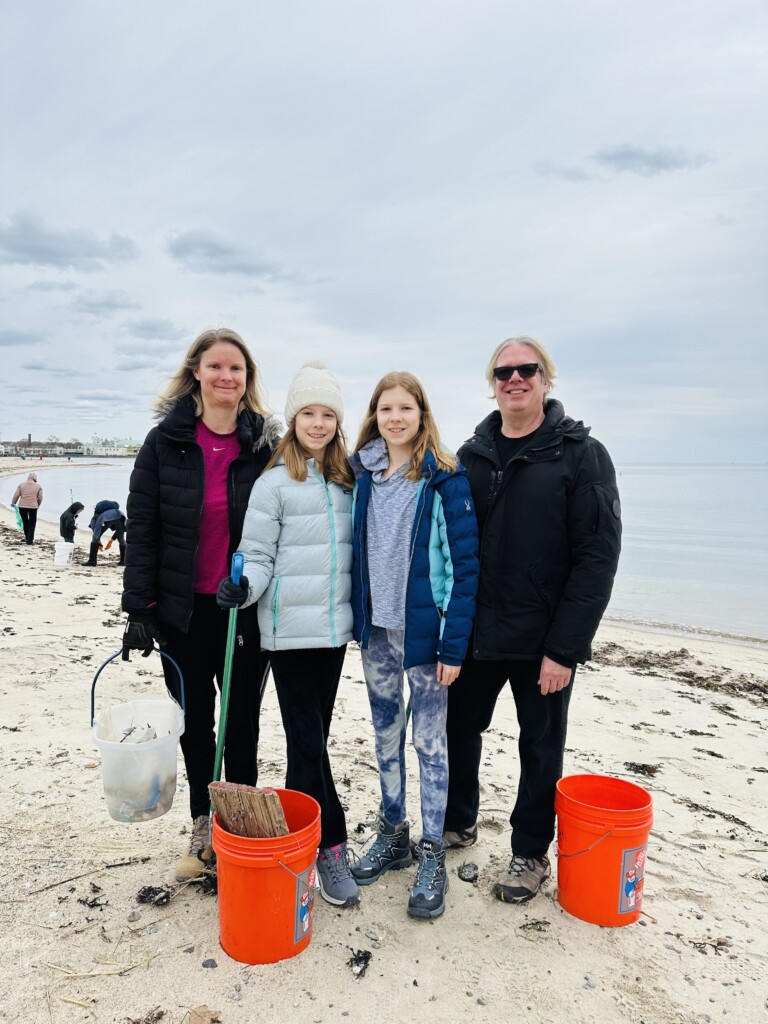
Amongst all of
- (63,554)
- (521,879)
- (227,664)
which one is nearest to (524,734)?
(521,879)

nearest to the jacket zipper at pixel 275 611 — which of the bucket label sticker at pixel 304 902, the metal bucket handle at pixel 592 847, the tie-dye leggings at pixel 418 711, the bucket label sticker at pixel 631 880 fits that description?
A: the tie-dye leggings at pixel 418 711

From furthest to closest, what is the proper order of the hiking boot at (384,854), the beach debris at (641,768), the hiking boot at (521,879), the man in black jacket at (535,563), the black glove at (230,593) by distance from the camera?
the beach debris at (641,768), the hiking boot at (384,854), the hiking boot at (521,879), the man in black jacket at (535,563), the black glove at (230,593)

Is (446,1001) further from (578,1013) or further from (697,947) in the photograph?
(697,947)

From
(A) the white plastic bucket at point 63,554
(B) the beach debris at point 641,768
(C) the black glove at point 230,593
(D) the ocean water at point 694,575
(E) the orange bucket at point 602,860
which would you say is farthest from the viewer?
(A) the white plastic bucket at point 63,554

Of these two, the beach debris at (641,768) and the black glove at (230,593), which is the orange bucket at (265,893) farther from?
the beach debris at (641,768)

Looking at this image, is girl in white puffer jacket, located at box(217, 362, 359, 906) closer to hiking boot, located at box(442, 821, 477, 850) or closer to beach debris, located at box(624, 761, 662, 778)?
hiking boot, located at box(442, 821, 477, 850)

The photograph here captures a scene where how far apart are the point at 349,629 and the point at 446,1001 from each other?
146 cm

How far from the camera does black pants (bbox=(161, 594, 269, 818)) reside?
3053mm

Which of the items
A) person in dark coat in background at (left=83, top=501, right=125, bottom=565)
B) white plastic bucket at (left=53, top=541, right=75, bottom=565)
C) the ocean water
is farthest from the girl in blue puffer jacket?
white plastic bucket at (left=53, top=541, right=75, bottom=565)

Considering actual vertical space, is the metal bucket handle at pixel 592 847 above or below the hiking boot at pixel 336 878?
above

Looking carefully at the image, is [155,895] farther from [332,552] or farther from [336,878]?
[332,552]

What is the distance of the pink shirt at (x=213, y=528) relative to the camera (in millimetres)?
3035

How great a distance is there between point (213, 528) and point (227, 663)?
0.62 metres

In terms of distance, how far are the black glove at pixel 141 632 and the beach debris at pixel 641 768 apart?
135 inches
